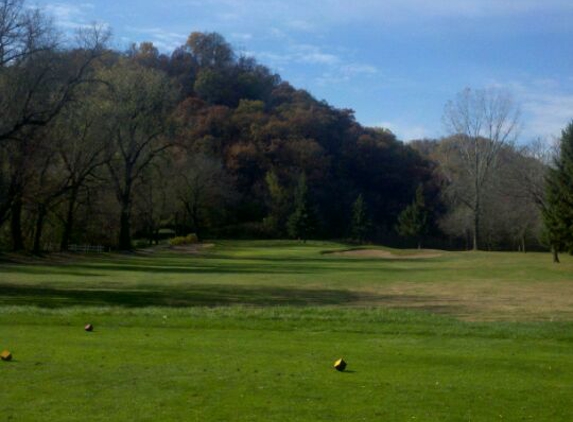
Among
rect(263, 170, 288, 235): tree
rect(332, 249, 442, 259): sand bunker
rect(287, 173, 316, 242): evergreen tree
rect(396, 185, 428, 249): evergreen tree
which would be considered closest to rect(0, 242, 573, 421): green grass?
rect(332, 249, 442, 259): sand bunker

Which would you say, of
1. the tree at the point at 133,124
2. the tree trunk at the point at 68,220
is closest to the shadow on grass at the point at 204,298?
the tree trunk at the point at 68,220

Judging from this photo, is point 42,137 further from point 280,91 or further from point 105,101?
point 280,91

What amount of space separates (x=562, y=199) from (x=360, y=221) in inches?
2152

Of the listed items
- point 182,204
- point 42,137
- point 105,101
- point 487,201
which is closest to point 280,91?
point 182,204

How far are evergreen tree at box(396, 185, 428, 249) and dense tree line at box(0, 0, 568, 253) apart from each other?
19cm

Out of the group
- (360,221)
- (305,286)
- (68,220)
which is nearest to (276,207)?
(360,221)

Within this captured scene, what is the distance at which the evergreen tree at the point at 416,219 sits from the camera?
98125mm

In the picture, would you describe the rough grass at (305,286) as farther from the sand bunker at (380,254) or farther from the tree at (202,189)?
the tree at (202,189)

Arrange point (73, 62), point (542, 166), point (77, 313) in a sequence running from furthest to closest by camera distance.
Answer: point (542, 166)
point (73, 62)
point (77, 313)

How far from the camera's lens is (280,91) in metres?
139

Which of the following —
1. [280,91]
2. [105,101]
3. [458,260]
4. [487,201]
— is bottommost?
[458,260]

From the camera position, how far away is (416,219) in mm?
98500

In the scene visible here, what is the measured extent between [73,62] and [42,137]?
5.24 metres

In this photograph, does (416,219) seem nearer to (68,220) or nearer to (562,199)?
(562,199)
